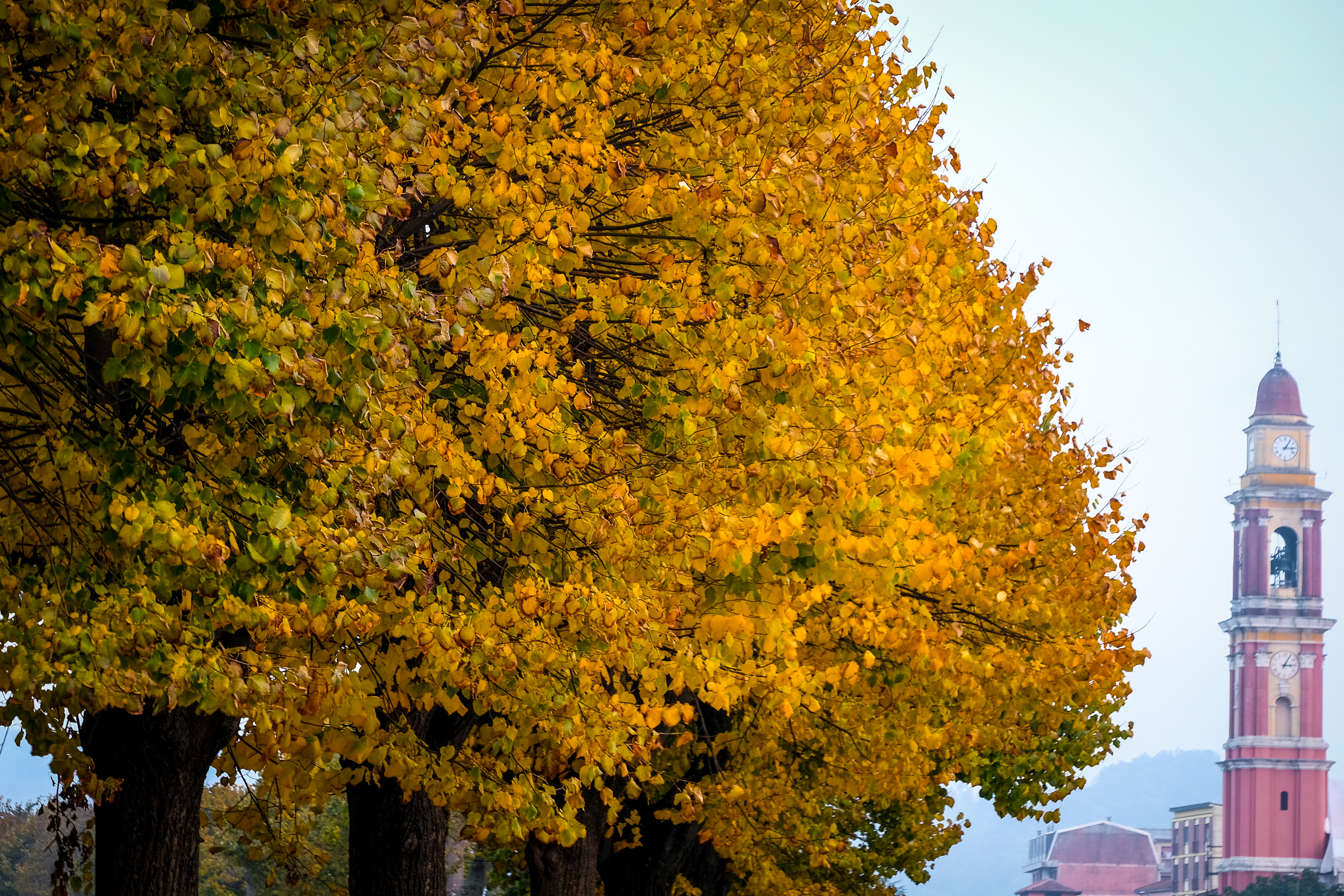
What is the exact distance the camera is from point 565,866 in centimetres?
1470

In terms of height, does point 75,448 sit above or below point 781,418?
below

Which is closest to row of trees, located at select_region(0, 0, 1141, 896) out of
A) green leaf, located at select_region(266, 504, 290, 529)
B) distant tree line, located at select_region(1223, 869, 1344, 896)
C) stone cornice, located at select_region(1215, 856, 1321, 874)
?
green leaf, located at select_region(266, 504, 290, 529)

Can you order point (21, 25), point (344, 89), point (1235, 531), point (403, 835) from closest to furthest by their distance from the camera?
point (21, 25) → point (344, 89) → point (403, 835) → point (1235, 531)

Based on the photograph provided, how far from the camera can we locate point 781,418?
31.0 ft

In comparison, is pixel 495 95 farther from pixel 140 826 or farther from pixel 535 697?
pixel 140 826

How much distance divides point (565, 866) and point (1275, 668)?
121 metres

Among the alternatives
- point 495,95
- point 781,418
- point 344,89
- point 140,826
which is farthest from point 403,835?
point 344,89

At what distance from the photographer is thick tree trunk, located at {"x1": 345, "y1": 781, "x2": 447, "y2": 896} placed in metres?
12.2

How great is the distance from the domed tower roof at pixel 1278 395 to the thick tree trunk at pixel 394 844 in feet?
451

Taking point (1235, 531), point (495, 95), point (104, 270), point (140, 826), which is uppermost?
point (1235, 531)

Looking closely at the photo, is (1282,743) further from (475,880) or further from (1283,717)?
(475,880)

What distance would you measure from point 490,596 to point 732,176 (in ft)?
9.16

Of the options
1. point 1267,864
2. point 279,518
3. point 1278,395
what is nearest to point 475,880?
point 279,518

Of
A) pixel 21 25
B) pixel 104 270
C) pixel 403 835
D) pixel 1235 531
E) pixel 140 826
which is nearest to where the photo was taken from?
pixel 104 270
